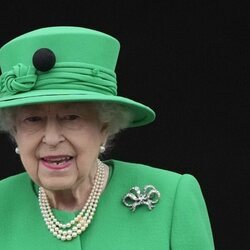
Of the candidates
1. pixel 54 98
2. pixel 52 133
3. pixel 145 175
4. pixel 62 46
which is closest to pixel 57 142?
pixel 52 133

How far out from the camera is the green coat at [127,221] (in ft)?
7.83

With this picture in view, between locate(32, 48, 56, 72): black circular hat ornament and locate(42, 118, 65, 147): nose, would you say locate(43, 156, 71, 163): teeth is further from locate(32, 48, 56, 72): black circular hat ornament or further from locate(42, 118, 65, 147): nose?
locate(32, 48, 56, 72): black circular hat ornament

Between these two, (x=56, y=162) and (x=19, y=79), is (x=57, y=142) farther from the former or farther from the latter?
(x=19, y=79)

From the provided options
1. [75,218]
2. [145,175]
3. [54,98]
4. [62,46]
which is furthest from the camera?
[145,175]

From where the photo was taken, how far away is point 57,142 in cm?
223

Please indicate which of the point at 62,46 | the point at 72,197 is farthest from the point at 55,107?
the point at 72,197

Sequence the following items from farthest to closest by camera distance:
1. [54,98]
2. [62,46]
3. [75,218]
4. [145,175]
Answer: [145,175] → [75,218] → [62,46] → [54,98]

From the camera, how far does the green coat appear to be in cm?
239

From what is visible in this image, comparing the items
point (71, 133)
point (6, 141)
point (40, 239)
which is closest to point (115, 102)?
point (71, 133)

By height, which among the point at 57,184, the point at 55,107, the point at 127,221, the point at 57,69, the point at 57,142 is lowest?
the point at 127,221

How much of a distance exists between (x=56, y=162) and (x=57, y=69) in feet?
0.86

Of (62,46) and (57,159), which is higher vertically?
(62,46)

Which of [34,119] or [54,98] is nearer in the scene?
[54,98]

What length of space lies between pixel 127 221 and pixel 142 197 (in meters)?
0.09
